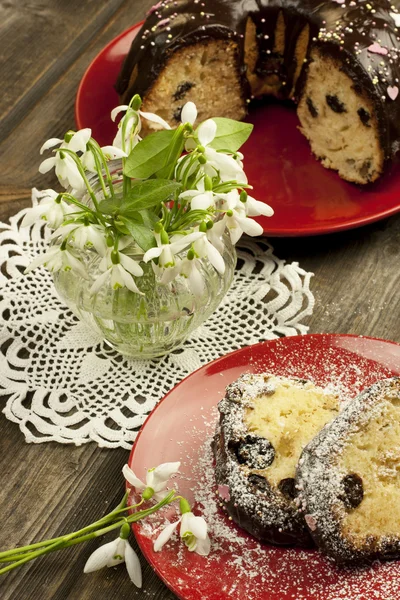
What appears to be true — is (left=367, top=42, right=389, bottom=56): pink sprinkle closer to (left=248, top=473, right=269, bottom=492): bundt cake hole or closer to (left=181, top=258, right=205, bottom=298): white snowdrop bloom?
(left=181, top=258, right=205, bottom=298): white snowdrop bloom

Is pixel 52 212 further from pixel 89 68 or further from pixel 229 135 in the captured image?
pixel 89 68

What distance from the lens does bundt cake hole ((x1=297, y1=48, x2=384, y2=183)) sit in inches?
87.4

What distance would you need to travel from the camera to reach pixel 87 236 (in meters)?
1.49

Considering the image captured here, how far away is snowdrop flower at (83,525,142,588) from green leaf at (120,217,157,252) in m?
0.52

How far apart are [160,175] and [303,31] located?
1.02 metres

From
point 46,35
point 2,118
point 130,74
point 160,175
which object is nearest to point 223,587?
point 160,175

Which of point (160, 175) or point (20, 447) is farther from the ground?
point (160, 175)

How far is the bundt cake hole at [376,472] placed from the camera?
1.38m

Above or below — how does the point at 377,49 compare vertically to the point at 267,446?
above

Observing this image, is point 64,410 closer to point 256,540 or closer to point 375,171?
point 256,540

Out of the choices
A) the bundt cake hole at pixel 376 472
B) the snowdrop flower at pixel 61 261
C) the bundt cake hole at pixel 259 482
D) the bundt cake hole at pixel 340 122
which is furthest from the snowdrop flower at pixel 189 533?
the bundt cake hole at pixel 340 122

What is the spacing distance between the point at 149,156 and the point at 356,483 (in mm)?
669

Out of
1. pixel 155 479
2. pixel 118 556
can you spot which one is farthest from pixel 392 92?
pixel 118 556

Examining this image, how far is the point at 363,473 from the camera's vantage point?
4.59 ft
